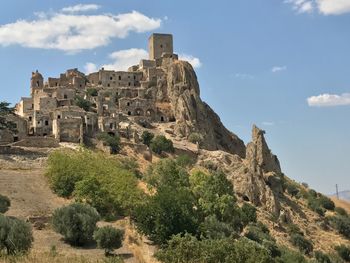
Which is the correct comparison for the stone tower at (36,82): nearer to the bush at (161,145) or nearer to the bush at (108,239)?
the bush at (161,145)

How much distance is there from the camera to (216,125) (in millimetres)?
95312

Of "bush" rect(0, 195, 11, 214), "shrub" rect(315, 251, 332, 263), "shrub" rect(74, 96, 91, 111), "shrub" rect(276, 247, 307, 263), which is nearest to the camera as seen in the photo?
"bush" rect(0, 195, 11, 214)

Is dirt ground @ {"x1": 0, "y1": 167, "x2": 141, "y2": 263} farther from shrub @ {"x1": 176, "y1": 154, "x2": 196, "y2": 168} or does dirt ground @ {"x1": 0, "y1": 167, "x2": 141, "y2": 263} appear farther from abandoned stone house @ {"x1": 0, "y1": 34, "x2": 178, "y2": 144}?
shrub @ {"x1": 176, "y1": 154, "x2": 196, "y2": 168}

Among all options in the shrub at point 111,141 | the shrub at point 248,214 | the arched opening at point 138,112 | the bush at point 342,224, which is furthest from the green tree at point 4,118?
the bush at point 342,224

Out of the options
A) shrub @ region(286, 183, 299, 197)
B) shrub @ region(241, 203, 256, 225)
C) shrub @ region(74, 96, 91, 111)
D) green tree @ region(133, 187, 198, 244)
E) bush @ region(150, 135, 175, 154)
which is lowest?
shrub @ region(241, 203, 256, 225)

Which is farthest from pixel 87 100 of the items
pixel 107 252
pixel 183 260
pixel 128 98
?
pixel 183 260

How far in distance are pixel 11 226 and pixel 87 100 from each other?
55.8 metres

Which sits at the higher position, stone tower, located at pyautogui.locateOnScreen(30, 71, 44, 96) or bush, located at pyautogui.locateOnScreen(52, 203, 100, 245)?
stone tower, located at pyautogui.locateOnScreen(30, 71, 44, 96)

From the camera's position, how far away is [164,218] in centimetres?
3912

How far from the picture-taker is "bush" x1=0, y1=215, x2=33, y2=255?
27.1 meters

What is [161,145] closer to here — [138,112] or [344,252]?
[138,112]

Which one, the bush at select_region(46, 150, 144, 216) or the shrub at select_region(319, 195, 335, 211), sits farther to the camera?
the shrub at select_region(319, 195, 335, 211)

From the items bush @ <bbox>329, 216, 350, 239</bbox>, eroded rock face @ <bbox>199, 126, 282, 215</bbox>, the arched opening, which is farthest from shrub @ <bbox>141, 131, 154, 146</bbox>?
bush @ <bbox>329, 216, 350, 239</bbox>

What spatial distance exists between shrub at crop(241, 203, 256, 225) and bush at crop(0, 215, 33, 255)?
3101 centimetres
